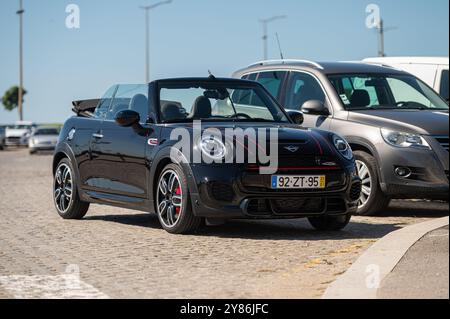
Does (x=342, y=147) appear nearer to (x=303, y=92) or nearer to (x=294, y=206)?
(x=294, y=206)

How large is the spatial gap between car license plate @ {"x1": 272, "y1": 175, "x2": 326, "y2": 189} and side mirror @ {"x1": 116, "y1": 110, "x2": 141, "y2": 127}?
6.10ft

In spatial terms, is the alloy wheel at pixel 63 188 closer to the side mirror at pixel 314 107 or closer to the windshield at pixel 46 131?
the side mirror at pixel 314 107

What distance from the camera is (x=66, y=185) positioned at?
42.8ft

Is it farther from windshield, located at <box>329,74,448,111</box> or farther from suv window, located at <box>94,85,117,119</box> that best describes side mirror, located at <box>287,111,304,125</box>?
suv window, located at <box>94,85,117,119</box>

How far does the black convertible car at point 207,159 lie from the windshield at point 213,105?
0.03ft

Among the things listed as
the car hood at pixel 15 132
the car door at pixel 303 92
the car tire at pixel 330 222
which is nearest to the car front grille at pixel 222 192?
the car tire at pixel 330 222

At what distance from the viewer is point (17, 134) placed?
6694cm

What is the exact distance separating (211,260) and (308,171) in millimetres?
1844

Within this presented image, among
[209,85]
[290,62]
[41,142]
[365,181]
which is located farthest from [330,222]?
[41,142]

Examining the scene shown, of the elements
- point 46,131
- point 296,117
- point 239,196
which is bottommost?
point 46,131

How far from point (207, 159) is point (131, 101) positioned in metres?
2.05

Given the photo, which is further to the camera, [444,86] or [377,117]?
[444,86]

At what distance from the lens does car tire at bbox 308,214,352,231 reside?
1112 cm
